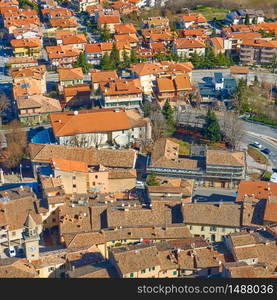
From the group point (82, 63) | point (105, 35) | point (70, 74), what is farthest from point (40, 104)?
point (105, 35)

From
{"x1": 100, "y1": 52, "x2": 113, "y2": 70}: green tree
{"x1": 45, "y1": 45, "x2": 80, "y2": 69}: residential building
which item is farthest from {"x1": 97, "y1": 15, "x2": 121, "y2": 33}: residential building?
{"x1": 100, "y1": 52, "x2": 113, "y2": 70}: green tree

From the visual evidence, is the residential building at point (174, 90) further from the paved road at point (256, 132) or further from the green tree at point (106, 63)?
the green tree at point (106, 63)

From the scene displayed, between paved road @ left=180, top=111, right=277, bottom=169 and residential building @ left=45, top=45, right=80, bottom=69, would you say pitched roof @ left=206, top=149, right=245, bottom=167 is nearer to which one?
paved road @ left=180, top=111, right=277, bottom=169

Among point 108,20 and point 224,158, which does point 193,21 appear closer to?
point 108,20

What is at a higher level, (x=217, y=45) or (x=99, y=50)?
(x=99, y=50)

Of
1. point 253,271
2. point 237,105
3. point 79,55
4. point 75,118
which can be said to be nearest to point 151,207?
point 253,271

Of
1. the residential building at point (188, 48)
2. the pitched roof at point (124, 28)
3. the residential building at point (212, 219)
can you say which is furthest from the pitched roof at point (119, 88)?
the pitched roof at point (124, 28)
